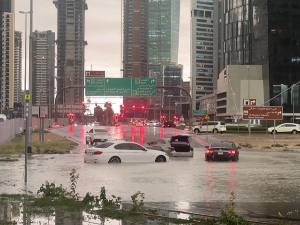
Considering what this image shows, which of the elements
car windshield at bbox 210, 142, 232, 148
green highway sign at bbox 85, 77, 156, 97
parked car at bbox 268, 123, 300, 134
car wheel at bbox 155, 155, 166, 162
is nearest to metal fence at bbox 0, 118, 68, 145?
green highway sign at bbox 85, 77, 156, 97

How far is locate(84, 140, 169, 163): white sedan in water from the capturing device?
27438 millimetres

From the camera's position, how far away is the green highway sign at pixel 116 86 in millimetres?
60025

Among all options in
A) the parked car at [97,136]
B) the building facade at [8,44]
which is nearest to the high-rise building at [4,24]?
the building facade at [8,44]

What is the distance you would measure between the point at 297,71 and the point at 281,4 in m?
17.6

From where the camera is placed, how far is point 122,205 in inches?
501

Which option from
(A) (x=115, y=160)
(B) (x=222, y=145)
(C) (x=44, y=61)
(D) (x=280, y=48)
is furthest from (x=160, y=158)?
(D) (x=280, y=48)

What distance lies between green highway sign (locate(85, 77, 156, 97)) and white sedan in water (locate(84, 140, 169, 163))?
31728mm

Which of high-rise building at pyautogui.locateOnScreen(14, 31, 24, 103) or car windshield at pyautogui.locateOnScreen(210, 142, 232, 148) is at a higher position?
high-rise building at pyautogui.locateOnScreen(14, 31, 24, 103)

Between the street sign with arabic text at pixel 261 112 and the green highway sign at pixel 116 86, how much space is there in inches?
607

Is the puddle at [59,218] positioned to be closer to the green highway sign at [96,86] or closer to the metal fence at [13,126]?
the metal fence at [13,126]

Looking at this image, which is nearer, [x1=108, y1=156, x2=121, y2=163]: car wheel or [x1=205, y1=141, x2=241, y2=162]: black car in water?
[x1=108, y1=156, x2=121, y2=163]: car wheel

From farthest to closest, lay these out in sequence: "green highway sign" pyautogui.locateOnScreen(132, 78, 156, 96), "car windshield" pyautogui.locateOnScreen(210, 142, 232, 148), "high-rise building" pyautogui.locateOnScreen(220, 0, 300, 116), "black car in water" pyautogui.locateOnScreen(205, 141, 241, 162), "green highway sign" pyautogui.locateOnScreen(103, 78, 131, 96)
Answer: "high-rise building" pyautogui.locateOnScreen(220, 0, 300, 116) < "green highway sign" pyautogui.locateOnScreen(132, 78, 156, 96) < "green highway sign" pyautogui.locateOnScreen(103, 78, 131, 96) < "car windshield" pyautogui.locateOnScreen(210, 142, 232, 148) < "black car in water" pyautogui.locateOnScreen(205, 141, 241, 162)

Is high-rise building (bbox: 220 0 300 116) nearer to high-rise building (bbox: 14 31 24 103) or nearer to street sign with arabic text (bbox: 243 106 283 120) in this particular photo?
high-rise building (bbox: 14 31 24 103)

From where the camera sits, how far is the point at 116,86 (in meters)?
60.2
